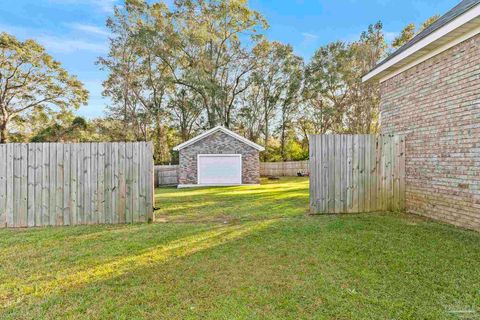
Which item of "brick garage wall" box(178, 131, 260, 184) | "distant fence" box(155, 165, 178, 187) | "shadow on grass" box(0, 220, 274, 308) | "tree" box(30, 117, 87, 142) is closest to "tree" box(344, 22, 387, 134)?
"brick garage wall" box(178, 131, 260, 184)

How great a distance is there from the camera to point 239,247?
391cm

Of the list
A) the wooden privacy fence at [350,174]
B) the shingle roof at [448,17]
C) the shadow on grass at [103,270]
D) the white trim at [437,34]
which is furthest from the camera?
the wooden privacy fence at [350,174]

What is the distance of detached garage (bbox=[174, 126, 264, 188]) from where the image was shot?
15.8 meters

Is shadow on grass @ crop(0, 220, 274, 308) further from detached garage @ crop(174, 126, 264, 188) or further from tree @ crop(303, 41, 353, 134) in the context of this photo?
tree @ crop(303, 41, 353, 134)

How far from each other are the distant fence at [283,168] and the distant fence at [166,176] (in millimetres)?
7243

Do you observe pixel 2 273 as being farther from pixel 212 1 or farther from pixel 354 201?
pixel 212 1

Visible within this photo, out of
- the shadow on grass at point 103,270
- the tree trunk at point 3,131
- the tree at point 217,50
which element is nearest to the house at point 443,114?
the shadow on grass at point 103,270

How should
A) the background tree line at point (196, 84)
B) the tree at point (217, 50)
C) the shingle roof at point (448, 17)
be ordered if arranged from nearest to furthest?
the shingle roof at point (448, 17), the background tree line at point (196, 84), the tree at point (217, 50)

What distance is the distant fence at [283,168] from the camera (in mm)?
21531

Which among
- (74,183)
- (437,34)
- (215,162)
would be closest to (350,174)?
(437,34)

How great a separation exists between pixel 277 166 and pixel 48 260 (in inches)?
753

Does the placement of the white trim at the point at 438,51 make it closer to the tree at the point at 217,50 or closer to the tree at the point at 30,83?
the tree at the point at 217,50

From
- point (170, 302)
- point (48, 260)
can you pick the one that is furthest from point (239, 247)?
point (48, 260)

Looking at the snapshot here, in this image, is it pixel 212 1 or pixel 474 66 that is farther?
pixel 212 1
